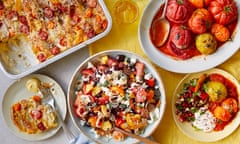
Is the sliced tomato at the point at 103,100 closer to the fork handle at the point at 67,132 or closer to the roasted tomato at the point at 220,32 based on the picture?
the fork handle at the point at 67,132

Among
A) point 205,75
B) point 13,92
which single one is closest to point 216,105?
point 205,75

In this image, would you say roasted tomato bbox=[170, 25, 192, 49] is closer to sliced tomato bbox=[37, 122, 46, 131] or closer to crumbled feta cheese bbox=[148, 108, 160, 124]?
crumbled feta cheese bbox=[148, 108, 160, 124]

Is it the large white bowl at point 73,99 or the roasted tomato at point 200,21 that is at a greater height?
the roasted tomato at point 200,21

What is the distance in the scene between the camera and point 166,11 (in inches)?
91.3

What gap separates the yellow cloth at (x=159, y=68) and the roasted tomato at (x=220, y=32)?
10 centimetres

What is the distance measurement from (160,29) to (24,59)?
1.98 ft

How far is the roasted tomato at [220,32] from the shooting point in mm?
2271

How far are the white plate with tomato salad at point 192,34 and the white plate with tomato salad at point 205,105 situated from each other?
0.06 m

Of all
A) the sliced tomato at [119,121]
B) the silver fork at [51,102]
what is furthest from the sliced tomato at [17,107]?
the sliced tomato at [119,121]

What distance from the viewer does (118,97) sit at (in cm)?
226

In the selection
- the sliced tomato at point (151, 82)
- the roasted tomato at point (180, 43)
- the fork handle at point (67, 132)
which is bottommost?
the fork handle at point (67, 132)

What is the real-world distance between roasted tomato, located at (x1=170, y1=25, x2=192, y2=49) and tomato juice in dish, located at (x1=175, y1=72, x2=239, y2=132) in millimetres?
156

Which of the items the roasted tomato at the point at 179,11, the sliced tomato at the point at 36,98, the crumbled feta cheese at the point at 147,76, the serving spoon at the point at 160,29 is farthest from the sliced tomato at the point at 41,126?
the roasted tomato at the point at 179,11

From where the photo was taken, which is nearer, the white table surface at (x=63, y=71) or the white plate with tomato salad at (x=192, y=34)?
the white plate with tomato salad at (x=192, y=34)
